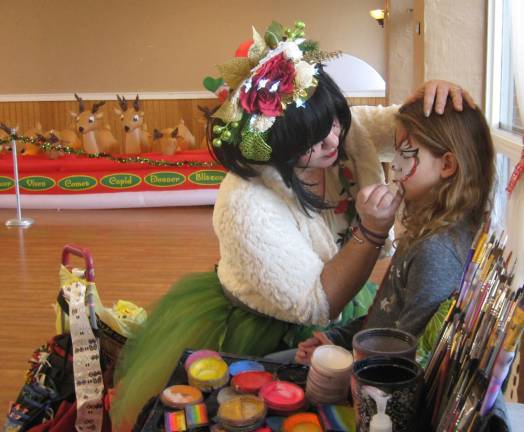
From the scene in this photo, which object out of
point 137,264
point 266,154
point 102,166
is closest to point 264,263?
point 266,154

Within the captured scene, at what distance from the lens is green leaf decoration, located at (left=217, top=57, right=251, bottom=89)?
5.04 ft

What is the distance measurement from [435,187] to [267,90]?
0.43 m

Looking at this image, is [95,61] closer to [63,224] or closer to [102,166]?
[102,166]

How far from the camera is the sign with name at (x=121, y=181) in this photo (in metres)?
6.56

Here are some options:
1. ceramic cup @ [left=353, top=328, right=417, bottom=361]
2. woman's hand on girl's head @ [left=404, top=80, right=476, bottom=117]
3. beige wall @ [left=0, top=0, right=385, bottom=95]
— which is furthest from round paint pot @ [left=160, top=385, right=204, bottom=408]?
beige wall @ [left=0, top=0, right=385, bottom=95]

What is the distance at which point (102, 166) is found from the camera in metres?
6.64

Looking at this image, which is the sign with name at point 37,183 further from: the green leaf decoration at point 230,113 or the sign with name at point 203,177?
the green leaf decoration at point 230,113

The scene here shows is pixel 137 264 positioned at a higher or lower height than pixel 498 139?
lower

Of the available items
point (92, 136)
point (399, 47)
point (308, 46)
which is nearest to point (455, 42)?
point (308, 46)

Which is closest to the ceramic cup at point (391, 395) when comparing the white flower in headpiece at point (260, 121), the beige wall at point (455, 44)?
the white flower in headpiece at point (260, 121)

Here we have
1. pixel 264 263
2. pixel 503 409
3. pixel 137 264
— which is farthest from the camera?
pixel 137 264

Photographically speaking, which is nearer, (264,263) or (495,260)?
(495,260)

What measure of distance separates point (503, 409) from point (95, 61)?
8.18 m

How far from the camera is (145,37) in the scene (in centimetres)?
813
